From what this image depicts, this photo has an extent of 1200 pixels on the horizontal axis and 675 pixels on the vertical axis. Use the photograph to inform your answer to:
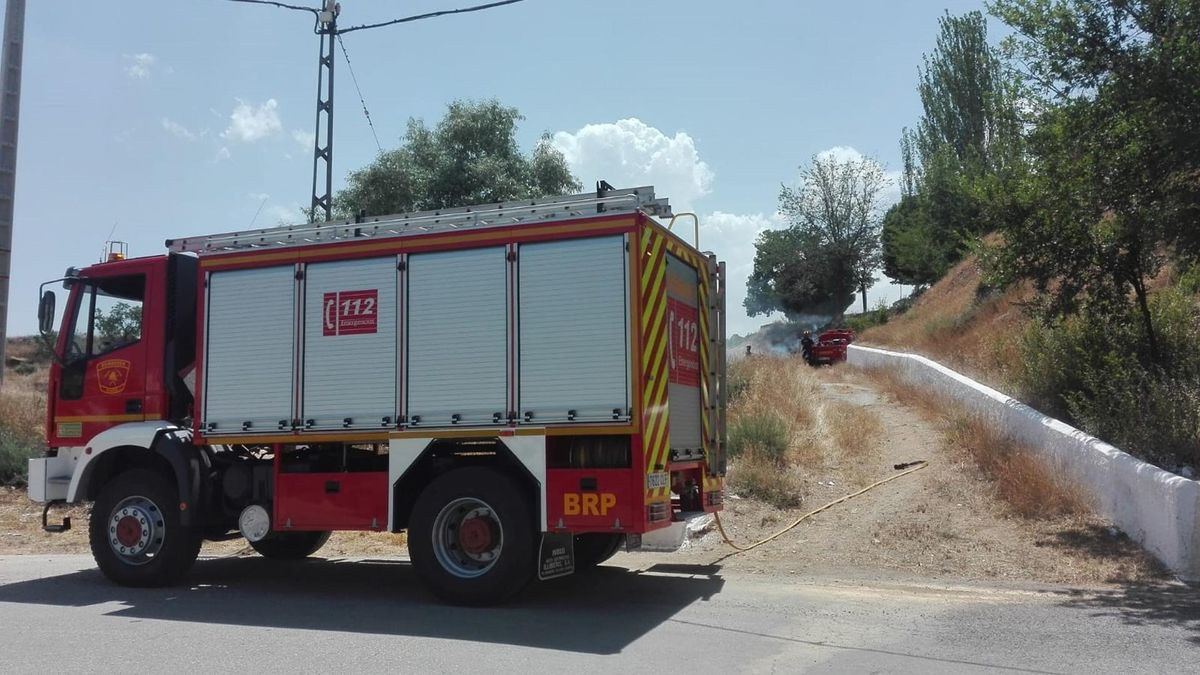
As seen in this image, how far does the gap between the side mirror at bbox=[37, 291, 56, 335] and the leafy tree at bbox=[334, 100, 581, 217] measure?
10.1 meters

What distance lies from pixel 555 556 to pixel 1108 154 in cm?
818

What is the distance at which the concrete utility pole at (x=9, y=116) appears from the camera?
1883 cm

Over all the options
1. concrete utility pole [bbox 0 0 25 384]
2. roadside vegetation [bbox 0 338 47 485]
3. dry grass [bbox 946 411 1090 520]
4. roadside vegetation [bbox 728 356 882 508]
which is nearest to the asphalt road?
dry grass [bbox 946 411 1090 520]

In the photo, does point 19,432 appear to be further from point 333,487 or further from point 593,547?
point 593,547

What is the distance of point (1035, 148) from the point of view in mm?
13008

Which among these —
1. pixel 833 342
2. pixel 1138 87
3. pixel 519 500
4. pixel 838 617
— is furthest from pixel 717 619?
pixel 833 342

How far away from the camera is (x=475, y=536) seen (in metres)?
8.38

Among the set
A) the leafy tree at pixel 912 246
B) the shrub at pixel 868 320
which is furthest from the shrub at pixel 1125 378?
the shrub at pixel 868 320

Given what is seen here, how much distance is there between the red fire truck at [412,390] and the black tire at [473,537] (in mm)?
19

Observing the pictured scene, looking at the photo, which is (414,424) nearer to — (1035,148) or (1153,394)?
(1153,394)

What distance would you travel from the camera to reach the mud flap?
8.27 meters

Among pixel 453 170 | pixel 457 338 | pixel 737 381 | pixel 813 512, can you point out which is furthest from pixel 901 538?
pixel 453 170

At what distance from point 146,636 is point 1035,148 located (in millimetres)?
11754

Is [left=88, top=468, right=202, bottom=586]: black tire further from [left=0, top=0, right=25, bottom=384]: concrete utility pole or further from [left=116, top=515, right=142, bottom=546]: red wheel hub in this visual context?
[left=0, top=0, right=25, bottom=384]: concrete utility pole
